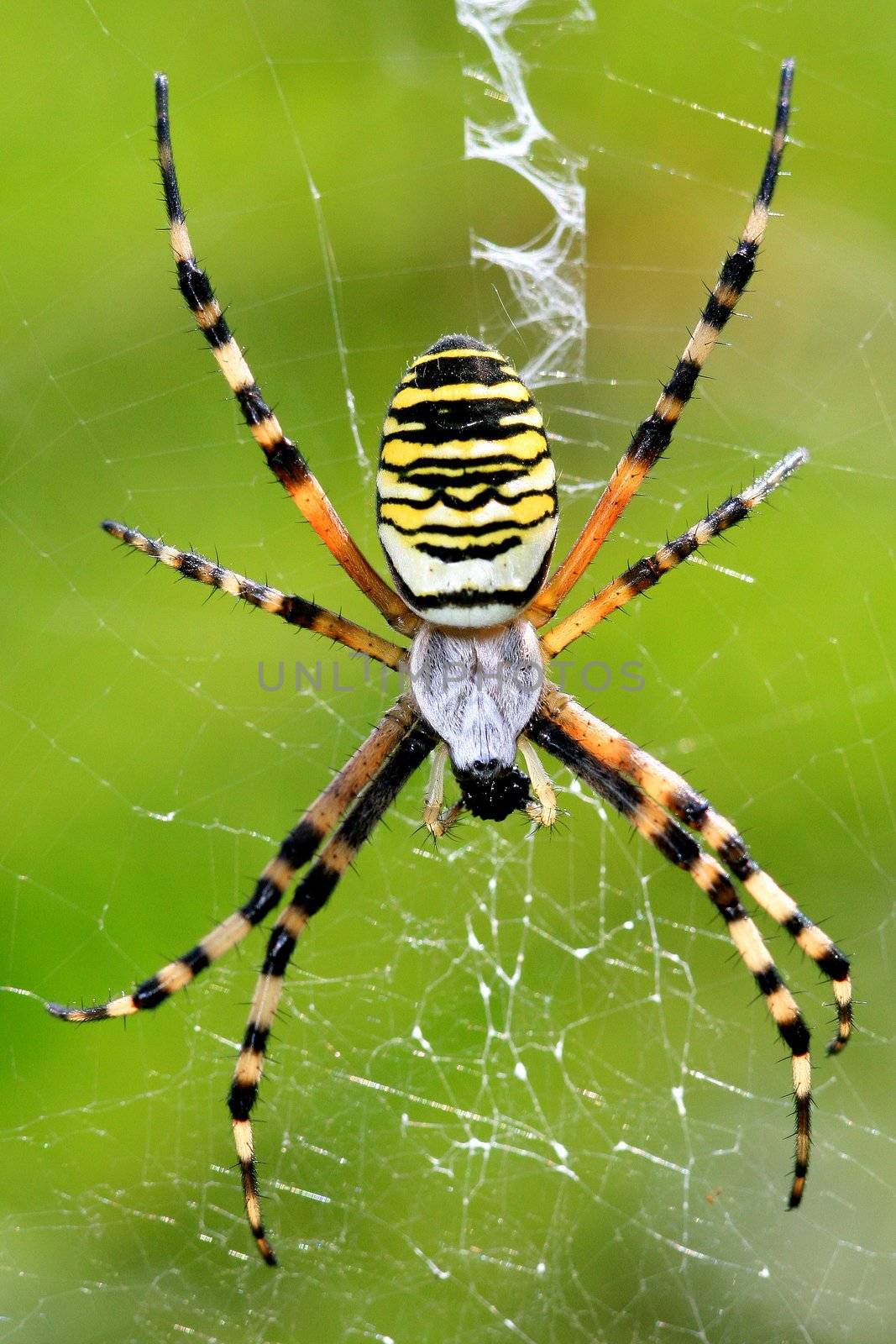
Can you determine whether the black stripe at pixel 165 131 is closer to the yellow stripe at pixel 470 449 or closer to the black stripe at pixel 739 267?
the yellow stripe at pixel 470 449

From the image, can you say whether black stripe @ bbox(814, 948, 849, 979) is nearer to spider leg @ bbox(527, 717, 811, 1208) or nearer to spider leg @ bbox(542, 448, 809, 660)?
spider leg @ bbox(527, 717, 811, 1208)

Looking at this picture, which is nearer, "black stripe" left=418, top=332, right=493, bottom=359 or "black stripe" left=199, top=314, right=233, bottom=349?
"black stripe" left=418, top=332, right=493, bottom=359

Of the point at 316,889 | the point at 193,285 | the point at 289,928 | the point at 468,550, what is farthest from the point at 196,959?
the point at 193,285

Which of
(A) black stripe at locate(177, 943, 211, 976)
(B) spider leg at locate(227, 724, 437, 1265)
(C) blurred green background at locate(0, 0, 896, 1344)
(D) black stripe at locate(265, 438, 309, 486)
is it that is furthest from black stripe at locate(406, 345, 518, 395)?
(A) black stripe at locate(177, 943, 211, 976)

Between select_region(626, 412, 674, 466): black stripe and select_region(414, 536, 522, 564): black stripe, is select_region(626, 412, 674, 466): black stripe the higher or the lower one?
the higher one

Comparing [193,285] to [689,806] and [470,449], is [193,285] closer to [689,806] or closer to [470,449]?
[470,449]

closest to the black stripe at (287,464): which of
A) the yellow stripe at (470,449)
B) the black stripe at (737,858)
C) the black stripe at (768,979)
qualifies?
the yellow stripe at (470,449)

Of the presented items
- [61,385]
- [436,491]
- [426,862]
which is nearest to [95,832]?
[426,862]
